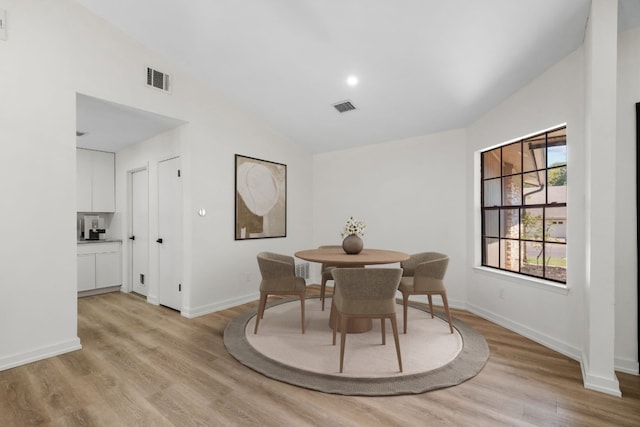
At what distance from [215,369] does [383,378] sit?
4.38ft

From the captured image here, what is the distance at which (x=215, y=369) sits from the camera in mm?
2488

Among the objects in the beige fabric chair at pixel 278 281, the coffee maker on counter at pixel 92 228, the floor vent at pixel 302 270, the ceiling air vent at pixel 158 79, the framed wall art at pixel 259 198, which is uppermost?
the ceiling air vent at pixel 158 79

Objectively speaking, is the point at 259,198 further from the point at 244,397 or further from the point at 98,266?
the point at 244,397

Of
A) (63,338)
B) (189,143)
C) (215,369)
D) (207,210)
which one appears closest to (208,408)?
(215,369)

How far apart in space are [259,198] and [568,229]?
369 cm

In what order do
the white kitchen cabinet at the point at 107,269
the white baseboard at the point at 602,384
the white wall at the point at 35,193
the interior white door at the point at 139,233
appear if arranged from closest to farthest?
the white baseboard at the point at 602,384
the white wall at the point at 35,193
the interior white door at the point at 139,233
the white kitchen cabinet at the point at 107,269

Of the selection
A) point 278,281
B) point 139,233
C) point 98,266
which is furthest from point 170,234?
point 278,281

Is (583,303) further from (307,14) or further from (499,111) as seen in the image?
(307,14)

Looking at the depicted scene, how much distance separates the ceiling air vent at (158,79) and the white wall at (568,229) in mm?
3795

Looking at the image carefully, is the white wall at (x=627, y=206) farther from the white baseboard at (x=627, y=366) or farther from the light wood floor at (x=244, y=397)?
the light wood floor at (x=244, y=397)

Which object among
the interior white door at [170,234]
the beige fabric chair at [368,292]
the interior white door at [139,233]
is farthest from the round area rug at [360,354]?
the interior white door at [139,233]

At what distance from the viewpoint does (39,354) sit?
2643 millimetres

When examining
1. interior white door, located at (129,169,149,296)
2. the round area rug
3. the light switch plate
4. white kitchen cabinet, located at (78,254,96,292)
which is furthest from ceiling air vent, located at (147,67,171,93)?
white kitchen cabinet, located at (78,254,96,292)

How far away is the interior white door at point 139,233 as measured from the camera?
4.66 meters
